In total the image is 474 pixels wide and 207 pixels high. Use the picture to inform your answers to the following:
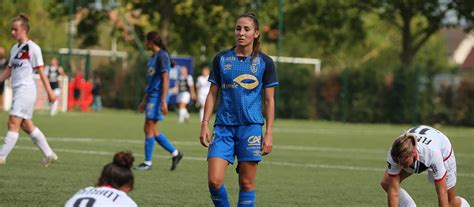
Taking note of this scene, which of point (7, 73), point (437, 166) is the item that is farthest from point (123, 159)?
point (7, 73)

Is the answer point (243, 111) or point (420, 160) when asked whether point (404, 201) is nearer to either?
point (420, 160)

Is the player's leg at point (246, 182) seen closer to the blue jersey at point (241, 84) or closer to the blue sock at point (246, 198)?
the blue sock at point (246, 198)

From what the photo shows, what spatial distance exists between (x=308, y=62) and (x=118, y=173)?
43969 mm

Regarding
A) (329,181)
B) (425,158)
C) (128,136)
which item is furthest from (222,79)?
(128,136)

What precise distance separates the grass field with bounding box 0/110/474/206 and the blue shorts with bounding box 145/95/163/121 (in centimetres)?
77

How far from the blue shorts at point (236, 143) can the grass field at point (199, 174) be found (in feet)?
6.70

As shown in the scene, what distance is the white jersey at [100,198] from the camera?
649cm

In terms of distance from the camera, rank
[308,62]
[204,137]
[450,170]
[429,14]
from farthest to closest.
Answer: [308,62] < [429,14] < [450,170] < [204,137]

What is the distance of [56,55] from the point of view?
42.4m

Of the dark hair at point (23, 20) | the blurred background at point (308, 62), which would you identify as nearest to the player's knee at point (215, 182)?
the dark hair at point (23, 20)

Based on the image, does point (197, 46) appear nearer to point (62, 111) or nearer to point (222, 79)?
point (62, 111)

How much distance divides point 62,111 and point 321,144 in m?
17.2

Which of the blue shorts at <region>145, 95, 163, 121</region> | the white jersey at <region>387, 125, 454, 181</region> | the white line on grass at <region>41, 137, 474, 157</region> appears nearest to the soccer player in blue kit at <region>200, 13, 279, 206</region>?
the white jersey at <region>387, 125, 454, 181</region>

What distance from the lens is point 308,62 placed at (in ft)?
165
